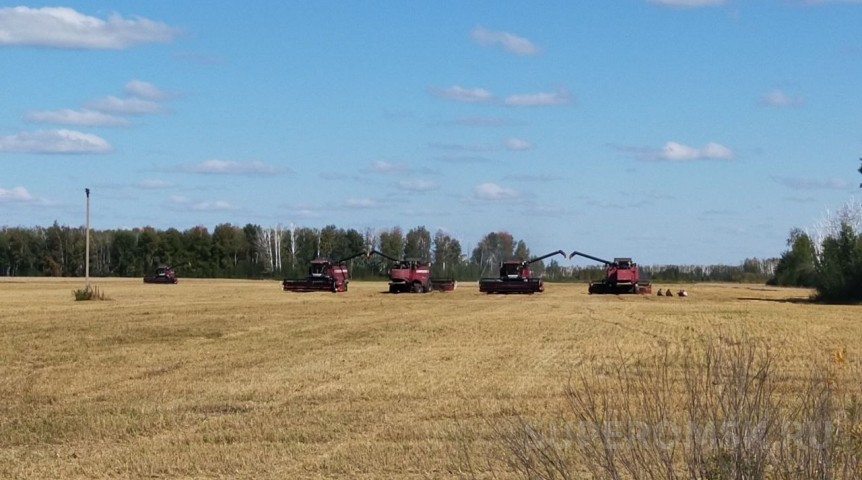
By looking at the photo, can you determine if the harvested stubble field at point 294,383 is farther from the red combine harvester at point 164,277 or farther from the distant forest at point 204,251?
the distant forest at point 204,251

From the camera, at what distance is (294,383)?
1877 centimetres

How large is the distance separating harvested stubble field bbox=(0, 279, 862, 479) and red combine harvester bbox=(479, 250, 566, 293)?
27.4 meters

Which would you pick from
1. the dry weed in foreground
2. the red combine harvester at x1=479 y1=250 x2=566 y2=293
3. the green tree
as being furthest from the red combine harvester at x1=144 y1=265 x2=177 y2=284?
the dry weed in foreground

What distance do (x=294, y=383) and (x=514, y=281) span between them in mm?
48102

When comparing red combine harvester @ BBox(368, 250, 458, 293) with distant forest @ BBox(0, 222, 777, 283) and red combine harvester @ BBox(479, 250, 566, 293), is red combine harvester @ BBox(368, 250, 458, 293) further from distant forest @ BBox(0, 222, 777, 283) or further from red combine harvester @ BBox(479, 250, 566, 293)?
distant forest @ BBox(0, 222, 777, 283)

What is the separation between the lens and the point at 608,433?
7.28m

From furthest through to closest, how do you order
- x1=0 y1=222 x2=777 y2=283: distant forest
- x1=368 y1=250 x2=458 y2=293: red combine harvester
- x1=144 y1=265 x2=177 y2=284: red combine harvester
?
x1=0 y1=222 x2=777 y2=283: distant forest → x1=144 y1=265 x2=177 y2=284: red combine harvester → x1=368 y1=250 x2=458 y2=293: red combine harvester

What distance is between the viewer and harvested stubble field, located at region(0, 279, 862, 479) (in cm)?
1207

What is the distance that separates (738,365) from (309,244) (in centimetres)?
15116

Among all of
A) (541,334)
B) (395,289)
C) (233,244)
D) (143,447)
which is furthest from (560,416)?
(233,244)

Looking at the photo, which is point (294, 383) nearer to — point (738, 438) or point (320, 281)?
point (738, 438)

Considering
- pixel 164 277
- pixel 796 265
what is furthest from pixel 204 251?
pixel 796 265

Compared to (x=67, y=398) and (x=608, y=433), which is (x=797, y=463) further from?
(x=67, y=398)

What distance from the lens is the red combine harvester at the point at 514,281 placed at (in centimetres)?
6600
